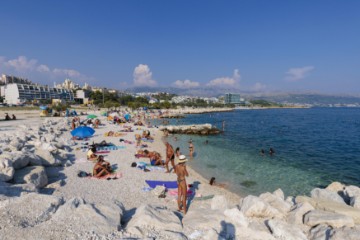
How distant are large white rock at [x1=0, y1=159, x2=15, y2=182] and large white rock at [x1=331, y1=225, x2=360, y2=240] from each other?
945 cm

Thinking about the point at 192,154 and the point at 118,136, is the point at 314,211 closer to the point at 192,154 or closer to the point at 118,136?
the point at 192,154

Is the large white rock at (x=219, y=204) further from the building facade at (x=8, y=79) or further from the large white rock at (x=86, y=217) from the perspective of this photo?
the building facade at (x=8, y=79)

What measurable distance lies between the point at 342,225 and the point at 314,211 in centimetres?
72

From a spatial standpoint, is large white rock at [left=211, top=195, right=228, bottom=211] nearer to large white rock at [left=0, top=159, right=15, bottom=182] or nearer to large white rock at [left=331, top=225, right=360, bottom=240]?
large white rock at [left=331, top=225, right=360, bottom=240]

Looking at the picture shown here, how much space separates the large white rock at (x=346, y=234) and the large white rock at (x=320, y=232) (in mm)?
122

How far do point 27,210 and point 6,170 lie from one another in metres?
3.52

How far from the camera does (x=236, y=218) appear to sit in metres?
5.99

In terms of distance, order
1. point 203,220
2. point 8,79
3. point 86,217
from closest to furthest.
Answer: point 86,217 < point 203,220 < point 8,79

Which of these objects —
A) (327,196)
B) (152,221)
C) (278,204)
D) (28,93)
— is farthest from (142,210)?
(28,93)

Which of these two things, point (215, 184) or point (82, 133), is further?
point (82, 133)

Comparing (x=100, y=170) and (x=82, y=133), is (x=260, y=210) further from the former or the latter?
(x=82, y=133)

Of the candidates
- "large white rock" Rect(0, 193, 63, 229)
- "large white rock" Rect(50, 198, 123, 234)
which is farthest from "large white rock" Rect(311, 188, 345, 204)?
"large white rock" Rect(0, 193, 63, 229)

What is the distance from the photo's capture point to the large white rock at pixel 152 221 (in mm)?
5254

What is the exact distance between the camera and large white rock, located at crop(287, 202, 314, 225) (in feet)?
20.7
